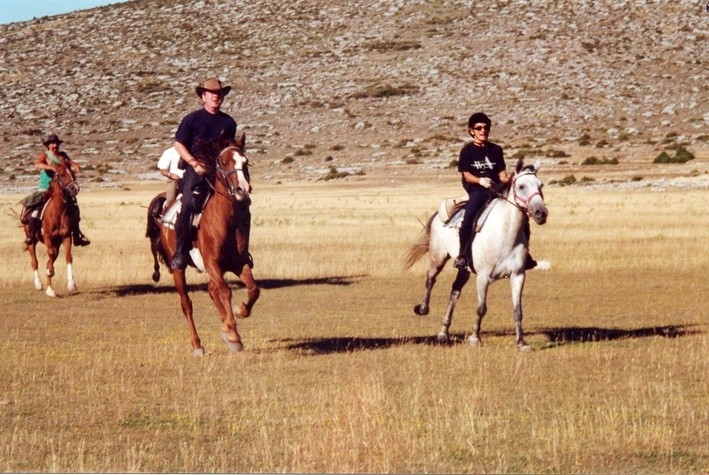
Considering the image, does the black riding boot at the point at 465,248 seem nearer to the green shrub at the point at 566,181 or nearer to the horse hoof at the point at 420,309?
the horse hoof at the point at 420,309

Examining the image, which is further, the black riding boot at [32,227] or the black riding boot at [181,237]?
the black riding boot at [32,227]

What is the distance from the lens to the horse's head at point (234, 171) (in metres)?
14.9

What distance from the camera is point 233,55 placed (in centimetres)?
11862

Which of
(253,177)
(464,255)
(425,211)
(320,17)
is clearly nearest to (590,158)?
(253,177)

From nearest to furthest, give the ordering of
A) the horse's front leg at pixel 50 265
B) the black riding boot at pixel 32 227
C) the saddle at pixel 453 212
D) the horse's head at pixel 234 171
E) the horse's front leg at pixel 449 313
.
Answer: the horse's head at pixel 234 171 → the horse's front leg at pixel 449 313 → the saddle at pixel 453 212 → the horse's front leg at pixel 50 265 → the black riding boot at pixel 32 227

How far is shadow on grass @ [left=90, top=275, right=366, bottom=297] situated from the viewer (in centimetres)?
2503

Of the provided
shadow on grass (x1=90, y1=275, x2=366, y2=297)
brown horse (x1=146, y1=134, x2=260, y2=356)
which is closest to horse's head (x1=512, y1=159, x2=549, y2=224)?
brown horse (x1=146, y1=134, x2=260, y2=356)

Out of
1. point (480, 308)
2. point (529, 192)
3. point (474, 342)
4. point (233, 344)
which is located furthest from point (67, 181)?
point (529, 192)

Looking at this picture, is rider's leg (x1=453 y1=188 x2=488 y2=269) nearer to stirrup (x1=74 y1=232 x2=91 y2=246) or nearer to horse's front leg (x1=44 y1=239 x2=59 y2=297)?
horse's front leg (x1=44 y1=239 x2=59 y2=297)

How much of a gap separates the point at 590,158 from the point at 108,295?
54612 millimetres

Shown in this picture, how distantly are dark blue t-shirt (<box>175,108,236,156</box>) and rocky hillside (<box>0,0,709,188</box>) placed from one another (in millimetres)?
66645

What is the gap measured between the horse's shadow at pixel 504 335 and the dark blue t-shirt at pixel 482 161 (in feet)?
6.76

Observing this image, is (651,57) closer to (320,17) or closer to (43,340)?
(320,17)

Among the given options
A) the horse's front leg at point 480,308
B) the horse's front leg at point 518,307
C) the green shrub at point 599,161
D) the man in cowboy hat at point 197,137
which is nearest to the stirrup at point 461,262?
the horse's front leg at point 480,308
